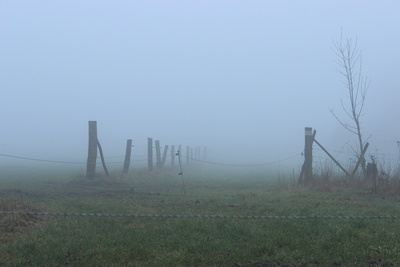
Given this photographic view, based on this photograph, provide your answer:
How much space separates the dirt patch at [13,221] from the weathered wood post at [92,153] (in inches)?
367

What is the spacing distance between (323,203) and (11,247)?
742 centimetres

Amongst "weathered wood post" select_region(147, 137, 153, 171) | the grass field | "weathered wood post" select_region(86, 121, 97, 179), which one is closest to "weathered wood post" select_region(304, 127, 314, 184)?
the grass field

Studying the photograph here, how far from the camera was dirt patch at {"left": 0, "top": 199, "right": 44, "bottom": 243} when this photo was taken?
6861 mm

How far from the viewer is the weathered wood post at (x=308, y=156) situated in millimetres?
15562

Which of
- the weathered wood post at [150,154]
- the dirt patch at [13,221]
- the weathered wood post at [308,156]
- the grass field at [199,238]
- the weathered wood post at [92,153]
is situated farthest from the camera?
the weathered wood post at [150,154]

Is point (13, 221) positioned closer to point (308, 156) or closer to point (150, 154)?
point (308, 156)

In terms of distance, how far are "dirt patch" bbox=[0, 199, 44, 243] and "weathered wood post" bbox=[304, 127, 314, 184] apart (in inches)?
403

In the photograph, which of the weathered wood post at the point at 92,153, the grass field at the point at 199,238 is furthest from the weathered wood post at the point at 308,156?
the weathered wood post at the point at 92,153

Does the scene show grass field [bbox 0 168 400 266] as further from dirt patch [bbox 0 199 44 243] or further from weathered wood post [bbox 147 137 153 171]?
weathered wood post [bbox 147 137 153 171]

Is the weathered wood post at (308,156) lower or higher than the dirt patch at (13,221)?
higher

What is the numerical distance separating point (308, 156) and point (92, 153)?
8911mm

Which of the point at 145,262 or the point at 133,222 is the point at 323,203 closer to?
the point at 133,222

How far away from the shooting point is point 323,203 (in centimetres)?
1062

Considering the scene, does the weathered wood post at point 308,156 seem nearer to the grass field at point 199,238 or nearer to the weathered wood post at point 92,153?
the grass field at point 199,238
